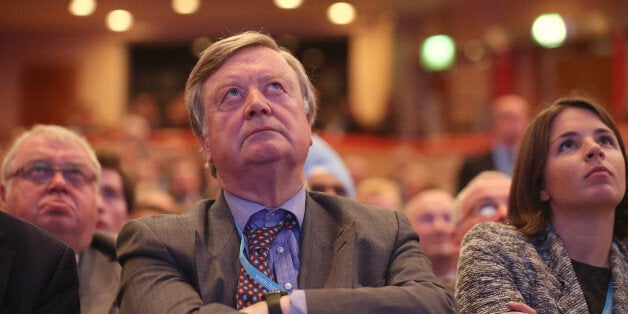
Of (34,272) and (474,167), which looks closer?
(34,272)

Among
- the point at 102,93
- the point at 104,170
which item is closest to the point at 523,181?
the point at 104,170

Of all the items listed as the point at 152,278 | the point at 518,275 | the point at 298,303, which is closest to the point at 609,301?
the point at 518,275

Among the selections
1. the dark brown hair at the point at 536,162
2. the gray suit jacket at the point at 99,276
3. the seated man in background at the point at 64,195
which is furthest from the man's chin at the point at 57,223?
the dark brown hair at the point at 536,162

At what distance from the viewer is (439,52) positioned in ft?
44.1

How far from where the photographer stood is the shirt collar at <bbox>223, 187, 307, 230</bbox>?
2029 mm

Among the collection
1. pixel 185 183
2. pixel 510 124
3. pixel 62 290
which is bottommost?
pixel 185 183

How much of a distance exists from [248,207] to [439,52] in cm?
1174

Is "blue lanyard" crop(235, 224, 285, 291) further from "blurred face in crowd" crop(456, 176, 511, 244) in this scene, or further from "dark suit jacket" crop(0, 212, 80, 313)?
"blurred face in crowd" crop(456, 176, 511, 244)

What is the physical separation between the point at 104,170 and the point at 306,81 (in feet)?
4.57

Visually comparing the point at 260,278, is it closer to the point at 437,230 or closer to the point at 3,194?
the point at 3,194

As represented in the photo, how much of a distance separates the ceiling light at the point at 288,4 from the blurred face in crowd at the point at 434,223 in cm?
977

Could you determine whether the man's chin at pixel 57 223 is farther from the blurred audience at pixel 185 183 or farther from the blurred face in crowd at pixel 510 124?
the blurred audience at pixel 185 183

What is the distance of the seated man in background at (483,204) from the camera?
2916 mm

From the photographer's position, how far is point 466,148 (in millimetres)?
11430
